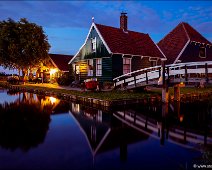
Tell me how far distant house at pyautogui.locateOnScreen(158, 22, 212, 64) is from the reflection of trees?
22.1 metres

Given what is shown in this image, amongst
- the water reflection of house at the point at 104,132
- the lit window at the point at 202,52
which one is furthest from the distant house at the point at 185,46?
the water reflection of house at the point at 104,132

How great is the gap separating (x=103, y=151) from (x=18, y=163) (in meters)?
2.54

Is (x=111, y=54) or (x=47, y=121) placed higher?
(x=111, y=54)

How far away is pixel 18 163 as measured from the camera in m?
6.42

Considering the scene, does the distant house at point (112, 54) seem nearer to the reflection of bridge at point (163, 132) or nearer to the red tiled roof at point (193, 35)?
the red tiled roof at point (193, 35)

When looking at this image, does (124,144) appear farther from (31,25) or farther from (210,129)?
(31,25)

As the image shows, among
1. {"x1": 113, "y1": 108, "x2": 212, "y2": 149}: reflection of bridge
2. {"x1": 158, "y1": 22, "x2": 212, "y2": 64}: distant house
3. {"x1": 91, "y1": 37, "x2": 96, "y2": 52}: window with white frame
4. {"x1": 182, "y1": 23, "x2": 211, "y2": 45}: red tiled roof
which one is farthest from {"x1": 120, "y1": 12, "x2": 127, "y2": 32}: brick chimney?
{"x1": 113, "y1": 108, "x2": 212, "y2": 149}: reflection of bridge

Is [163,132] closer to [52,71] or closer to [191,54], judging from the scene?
[191,54]

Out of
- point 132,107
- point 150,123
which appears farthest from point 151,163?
point 132,107

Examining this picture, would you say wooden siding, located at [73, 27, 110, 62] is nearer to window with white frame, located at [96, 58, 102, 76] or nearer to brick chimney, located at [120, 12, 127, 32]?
window with white frame, located at [96, 58, 102, 76]

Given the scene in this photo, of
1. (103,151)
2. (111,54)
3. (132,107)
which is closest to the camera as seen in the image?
(103,151)

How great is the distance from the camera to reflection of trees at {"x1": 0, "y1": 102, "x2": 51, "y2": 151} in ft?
26.7

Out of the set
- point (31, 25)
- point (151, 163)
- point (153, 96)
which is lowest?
point (151, 163)

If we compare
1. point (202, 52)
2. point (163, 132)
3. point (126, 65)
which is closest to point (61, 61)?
point (126, 65)
